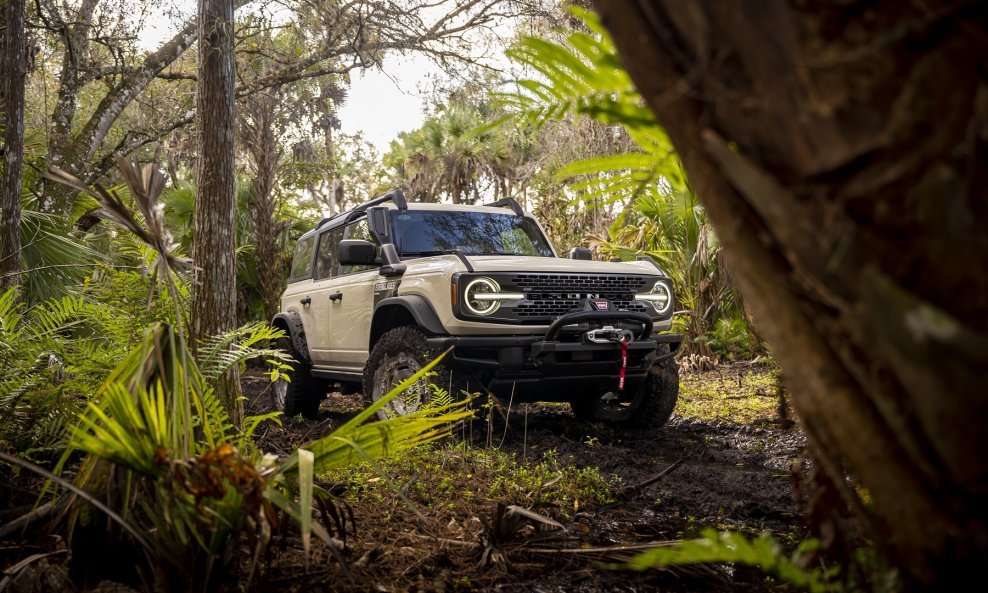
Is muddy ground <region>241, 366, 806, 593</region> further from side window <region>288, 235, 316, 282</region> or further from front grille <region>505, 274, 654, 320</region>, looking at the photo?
side window <region>288, 235, 316, 282</region>

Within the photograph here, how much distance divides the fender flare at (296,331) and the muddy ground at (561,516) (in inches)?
64.1

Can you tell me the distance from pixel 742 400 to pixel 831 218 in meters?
7.46

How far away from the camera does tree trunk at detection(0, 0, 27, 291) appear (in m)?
5.85

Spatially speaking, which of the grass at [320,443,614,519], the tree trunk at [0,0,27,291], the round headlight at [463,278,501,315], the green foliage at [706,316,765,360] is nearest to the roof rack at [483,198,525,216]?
the round headlight at [463,278,501,315]

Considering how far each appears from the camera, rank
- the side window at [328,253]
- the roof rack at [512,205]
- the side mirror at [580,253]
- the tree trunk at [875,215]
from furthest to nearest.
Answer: the side window at [328,253]
the roof rack at [512,205]
the side mirror at [580,253]
the tree trunk at [875,215]

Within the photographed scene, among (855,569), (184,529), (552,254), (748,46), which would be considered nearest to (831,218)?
(748,46)

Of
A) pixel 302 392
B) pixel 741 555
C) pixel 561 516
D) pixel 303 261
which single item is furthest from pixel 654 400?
pixel 741 555

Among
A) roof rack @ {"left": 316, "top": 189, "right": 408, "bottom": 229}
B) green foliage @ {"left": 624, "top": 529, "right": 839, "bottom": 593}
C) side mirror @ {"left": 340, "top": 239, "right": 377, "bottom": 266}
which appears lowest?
green foliage @ {"left": 624, "top": 529, "right": 839, "bottom": 593}

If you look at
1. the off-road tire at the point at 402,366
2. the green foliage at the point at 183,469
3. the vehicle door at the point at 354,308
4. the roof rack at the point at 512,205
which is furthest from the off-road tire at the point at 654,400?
the green foliage at the point at 183,469

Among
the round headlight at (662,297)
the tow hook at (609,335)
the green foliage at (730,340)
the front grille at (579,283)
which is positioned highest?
the front grille at (579,283)

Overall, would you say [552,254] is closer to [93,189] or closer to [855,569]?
[93,189]

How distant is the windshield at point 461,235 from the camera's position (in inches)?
251

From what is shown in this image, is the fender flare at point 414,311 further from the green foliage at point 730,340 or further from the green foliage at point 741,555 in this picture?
the green foliage at point 730,340

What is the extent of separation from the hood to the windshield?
49cm
